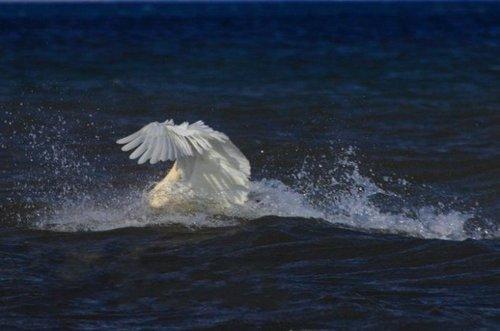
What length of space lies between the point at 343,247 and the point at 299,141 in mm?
5428

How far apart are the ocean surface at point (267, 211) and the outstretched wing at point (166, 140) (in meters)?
0.74

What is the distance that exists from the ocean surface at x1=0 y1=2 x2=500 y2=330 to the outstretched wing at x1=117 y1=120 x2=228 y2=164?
0.74 meters

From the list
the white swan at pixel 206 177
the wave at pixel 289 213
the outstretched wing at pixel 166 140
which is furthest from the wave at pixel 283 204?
the outstretched wing at pixel 166 140

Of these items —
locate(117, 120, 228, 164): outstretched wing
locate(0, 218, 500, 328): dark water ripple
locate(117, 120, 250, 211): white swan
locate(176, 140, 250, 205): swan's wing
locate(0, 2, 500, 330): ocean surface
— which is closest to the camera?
locate(0, 218, 500, 328): dark water ripple

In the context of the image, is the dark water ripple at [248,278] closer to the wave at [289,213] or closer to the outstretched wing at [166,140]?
the wave at [289,213]

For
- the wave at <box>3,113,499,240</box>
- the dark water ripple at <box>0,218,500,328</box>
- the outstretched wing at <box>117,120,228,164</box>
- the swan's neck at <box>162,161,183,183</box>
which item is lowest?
the wave at <box>3,113,499,240</box>

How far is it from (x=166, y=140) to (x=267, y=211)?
60.7 inches

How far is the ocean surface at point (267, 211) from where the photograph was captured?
23.1 feet

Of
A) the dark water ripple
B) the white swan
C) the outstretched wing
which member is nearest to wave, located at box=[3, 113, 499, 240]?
Result: the white swan

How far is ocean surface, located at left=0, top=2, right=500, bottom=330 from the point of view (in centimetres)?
704

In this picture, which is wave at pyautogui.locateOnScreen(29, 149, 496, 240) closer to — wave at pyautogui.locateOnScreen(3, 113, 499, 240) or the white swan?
wave at pyautogui.locateOnScreen(3, 113, 499, 240)

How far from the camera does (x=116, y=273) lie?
308 inches

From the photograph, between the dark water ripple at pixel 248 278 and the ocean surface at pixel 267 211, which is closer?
the dark water ripple at pixel 248 278

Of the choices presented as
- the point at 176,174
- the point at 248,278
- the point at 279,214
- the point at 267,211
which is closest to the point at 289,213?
the point at 279,214
